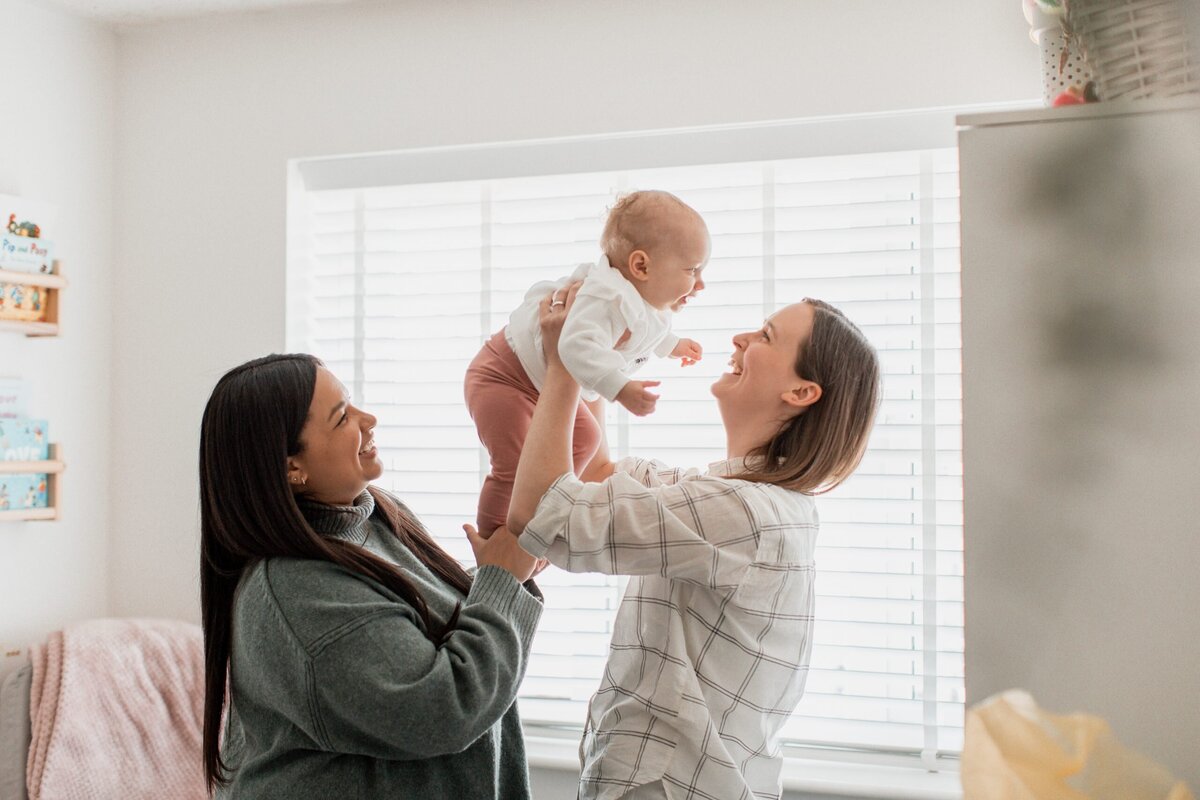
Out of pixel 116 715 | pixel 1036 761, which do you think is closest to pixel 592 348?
pixel 1036 761

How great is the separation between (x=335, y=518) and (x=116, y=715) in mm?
1458

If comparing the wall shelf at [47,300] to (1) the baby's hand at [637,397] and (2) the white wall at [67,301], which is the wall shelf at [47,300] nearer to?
(2) the white wall at [67,301]

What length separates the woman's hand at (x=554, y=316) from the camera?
5.00 feet

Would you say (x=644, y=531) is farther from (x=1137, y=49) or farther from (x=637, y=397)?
(x=1137, y=49)

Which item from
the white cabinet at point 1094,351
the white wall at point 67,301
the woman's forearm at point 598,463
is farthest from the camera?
the white wall at point 67,301

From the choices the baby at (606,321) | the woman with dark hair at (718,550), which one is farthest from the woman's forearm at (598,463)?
the woman with dark hair at (718,550)

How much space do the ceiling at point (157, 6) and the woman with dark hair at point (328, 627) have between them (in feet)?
6.06

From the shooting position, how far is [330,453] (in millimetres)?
1471

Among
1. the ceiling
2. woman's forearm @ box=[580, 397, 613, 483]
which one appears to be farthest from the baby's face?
the ceiling

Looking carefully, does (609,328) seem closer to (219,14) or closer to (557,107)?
(557,107)

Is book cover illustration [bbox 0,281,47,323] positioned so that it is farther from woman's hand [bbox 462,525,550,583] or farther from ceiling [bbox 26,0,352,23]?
woman's hand [bbox 462,525,550,583]

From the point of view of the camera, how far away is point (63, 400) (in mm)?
2947

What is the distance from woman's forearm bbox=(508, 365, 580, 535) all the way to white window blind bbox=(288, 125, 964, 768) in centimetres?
127

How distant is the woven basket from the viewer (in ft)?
0.98
